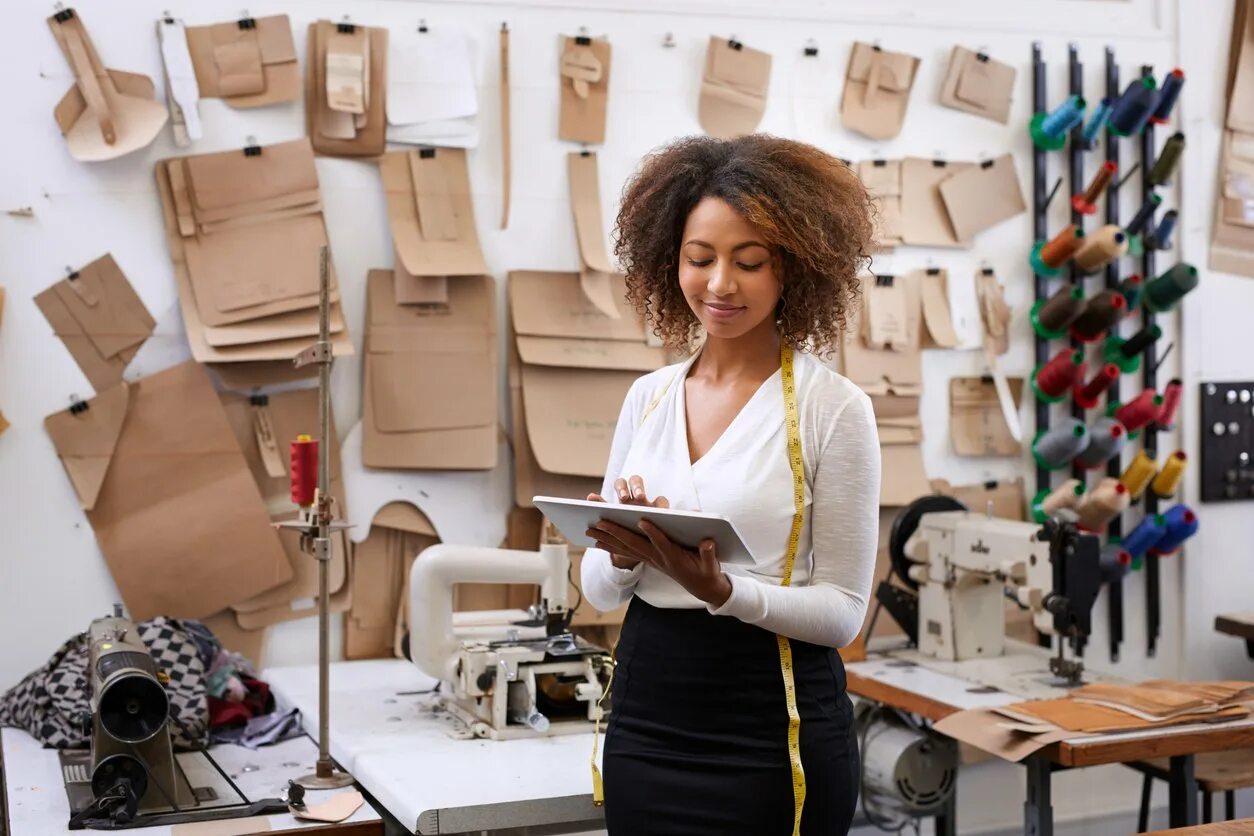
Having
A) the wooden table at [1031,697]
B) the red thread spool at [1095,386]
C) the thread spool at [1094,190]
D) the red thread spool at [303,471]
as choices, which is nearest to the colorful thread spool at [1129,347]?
the red thread spool at [1095,386]

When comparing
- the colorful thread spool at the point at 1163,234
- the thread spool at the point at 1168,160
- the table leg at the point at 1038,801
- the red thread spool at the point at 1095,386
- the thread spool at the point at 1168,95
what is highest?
the thread spool at the point at 1168,95

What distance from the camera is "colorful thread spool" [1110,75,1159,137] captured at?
3711mm

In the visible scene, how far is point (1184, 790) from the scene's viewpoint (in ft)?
8.75

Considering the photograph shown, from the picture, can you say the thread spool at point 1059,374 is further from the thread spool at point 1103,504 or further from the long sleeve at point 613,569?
the long sleeve at point 613,569

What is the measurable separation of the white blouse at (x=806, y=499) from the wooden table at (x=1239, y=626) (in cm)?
241

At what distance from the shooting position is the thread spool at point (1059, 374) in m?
3.72

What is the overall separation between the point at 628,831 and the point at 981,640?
1.65m

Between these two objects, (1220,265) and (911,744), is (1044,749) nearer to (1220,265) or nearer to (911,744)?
(911,744)

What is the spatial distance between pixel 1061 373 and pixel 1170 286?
400 millimetres

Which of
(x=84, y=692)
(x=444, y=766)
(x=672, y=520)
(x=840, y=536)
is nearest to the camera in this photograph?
(x=672, y=520)

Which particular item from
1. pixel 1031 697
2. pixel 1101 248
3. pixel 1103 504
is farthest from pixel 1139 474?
pixel 1031 697

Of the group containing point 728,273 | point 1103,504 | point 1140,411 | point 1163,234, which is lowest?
point 1103,504

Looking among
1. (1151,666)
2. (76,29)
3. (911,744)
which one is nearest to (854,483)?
(911,744)

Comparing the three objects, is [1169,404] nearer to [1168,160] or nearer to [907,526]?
[1168,160]
